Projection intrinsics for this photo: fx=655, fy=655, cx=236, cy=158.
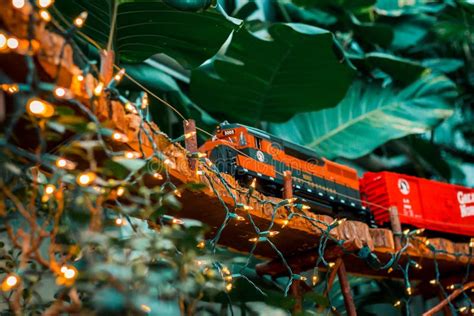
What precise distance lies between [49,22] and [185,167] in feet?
2.68

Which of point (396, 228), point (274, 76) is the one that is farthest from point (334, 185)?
point (274, 76)

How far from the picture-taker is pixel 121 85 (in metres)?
4.11

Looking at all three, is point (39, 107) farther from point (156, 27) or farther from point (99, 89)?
point (156, 27)

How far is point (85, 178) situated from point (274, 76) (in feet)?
8.75

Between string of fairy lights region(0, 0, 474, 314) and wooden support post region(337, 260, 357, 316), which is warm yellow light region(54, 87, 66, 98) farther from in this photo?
wooden support post region(337, 260, 357, 316)

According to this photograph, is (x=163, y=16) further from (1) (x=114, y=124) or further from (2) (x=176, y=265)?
(2) (x=176, y=265)

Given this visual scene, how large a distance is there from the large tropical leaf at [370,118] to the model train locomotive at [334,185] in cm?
78

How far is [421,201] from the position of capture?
13.6 feet

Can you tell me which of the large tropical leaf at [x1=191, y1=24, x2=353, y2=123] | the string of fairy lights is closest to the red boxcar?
the string of fairy lights

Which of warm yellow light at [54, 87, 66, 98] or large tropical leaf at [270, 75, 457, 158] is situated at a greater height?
large tropical leaf at [270, 75, 457, 158]

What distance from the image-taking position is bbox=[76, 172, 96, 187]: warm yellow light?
5.25ft

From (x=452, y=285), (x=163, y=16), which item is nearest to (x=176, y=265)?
(x=163, y=16)

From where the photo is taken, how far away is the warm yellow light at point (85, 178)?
5.25ft

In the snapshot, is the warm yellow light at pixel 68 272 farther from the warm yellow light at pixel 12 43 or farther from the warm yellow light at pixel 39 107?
the warm yellow light at pixel 12 43
